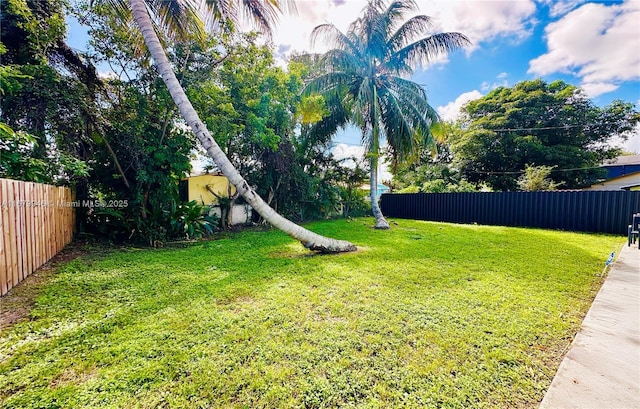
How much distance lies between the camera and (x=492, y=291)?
336 centimetres

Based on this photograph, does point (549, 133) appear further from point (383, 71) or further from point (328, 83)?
point (328, 83)

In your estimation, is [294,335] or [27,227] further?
[27,227]

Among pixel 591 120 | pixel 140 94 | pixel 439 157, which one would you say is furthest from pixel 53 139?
pixel 591 120

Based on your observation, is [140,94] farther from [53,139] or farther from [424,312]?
[424,312]

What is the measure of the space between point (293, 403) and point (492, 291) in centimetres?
302

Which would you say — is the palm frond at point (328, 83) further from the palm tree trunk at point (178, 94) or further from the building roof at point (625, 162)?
the building roof at point (625, 162)

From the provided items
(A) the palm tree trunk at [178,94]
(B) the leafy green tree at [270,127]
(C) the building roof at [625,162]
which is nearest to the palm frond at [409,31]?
(B) the leafy green tree at [270,127]

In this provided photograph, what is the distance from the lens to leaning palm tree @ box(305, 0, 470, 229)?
28.5ft

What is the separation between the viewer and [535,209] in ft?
31.5

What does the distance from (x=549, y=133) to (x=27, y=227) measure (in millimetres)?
21512

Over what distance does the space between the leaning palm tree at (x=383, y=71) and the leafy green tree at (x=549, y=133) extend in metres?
8.67

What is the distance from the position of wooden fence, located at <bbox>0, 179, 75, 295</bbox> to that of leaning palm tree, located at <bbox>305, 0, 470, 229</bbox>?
718 centimetres

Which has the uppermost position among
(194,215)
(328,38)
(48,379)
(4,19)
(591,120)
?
(328,38)

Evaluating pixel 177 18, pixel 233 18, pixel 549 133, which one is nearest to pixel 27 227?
pixel 177 18
